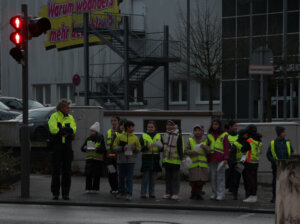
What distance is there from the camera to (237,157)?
14.8m

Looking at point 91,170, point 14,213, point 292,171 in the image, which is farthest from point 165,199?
point 292,171

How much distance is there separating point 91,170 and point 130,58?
21939 millimetres

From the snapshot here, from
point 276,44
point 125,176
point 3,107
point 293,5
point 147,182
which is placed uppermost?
point 293,5

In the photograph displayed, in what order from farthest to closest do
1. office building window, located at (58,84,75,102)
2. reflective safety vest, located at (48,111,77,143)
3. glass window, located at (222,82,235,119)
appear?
1. office building window, located at (58,84,75,102)
2. glass window, located at (222,82,235,119)
3. reflective safety vest, located at (48,111,77,143)

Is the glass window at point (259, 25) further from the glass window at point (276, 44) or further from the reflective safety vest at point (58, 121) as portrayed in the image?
the reflective safety vest at point (58, 121)

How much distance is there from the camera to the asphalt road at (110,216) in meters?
10.9

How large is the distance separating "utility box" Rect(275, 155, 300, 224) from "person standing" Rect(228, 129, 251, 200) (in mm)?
8393

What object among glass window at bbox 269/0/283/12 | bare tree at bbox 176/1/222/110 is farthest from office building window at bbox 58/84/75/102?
glass window at bbox 269/0/283/12

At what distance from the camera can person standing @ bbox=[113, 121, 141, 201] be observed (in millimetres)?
14233

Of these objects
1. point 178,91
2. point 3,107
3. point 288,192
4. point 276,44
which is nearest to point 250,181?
point 288,192

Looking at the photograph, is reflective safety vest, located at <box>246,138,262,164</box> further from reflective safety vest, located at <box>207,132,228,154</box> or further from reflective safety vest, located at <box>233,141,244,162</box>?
reflective safety vest, located at <box>207,132,228,154</box>

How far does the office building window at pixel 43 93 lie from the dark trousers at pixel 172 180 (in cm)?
3722

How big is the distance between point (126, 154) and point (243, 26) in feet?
87.6

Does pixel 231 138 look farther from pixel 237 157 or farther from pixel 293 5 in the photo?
pixel 293 5
